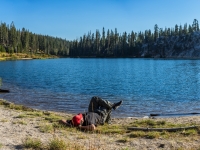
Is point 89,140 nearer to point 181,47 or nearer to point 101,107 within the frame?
point 101,107

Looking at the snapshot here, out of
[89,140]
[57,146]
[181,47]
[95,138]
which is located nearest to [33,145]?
[57,146]

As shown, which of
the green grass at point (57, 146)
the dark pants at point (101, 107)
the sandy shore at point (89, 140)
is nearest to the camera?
the green grass at point (57, 146)

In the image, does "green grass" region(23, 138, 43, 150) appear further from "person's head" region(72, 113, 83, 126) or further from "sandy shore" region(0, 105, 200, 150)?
"person's head" region(72, 113, 83, 126)

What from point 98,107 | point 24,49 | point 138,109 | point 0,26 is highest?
point 0,26

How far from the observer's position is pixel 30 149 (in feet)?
25.5

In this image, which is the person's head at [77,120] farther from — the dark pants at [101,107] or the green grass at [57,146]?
the green grass at [57,146]

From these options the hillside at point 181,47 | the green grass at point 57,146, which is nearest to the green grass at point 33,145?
the green grass at point 57,146

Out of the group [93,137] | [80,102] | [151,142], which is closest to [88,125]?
[93,137]

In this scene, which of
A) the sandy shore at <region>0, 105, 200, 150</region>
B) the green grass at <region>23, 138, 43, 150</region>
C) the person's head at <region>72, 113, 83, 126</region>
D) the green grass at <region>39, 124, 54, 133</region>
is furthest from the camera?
the person's head at <region>72, 113, 83, 126</region>

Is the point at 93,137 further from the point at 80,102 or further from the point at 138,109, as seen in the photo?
the point at 80,102

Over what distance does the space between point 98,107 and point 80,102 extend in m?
11.6

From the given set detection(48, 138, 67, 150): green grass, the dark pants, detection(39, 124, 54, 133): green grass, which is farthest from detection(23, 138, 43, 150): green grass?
the dark pants

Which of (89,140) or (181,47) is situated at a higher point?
(181,47)

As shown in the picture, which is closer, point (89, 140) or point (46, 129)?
point (89, 140)
